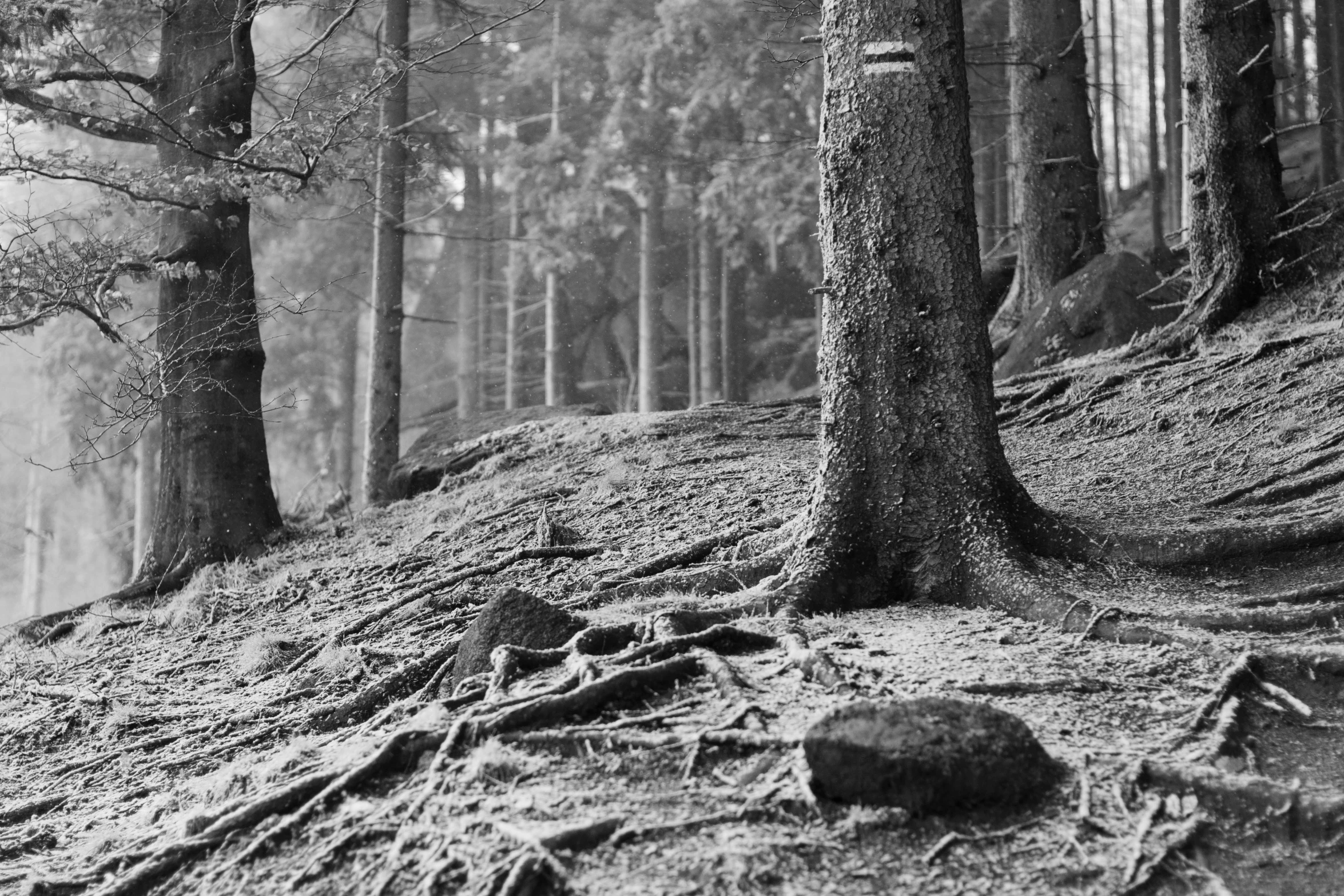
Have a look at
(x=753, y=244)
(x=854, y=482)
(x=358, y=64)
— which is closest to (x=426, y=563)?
(x=854, y=482)

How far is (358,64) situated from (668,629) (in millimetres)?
10016

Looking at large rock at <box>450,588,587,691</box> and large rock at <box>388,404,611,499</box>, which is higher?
large rock at <box>388,404,611,499</box>

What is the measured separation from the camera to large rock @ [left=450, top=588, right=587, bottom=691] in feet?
13.9

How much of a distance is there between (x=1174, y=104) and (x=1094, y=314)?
13.3 metres

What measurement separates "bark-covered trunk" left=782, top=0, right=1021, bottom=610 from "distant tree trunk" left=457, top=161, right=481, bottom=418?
2229cm

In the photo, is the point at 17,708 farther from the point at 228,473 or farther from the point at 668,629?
the point at 668,629

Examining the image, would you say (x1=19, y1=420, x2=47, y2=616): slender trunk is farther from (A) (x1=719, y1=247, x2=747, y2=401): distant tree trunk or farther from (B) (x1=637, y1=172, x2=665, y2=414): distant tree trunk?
(A) (x1=719, y1=247, x2=747, y2=401): distant tree trunk

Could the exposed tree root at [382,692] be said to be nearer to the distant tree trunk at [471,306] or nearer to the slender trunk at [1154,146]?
the slender trunk at [1154,146]

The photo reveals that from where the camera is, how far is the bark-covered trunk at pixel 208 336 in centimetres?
945

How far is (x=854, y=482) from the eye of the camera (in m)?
4.92

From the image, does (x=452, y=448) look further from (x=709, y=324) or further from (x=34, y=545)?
(x=34, y=545)

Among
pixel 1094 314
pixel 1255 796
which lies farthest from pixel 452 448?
pixel 1255 796

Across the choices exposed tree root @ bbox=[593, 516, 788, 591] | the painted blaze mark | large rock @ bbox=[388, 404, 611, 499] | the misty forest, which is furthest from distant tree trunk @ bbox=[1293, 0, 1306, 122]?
exposed tree root @ bbox=[593, 516, 788, 591]

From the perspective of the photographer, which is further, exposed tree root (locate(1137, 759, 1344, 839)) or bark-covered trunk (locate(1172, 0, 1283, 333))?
bark-covered trunk (locate(1172, 0, 1283, 333))
